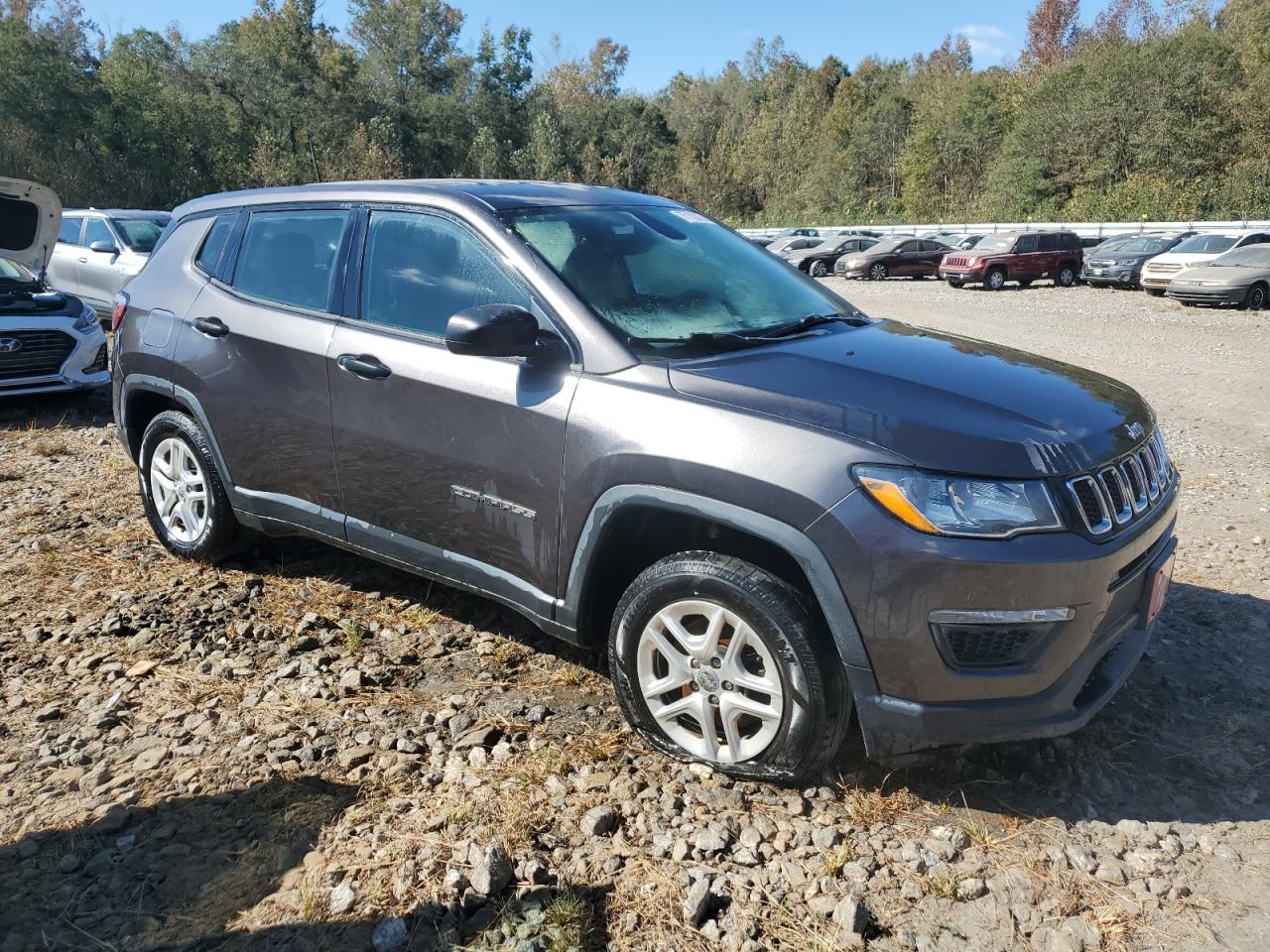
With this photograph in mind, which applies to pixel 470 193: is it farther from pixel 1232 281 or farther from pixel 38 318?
pixel 1232 281

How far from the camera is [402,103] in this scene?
2586 inches

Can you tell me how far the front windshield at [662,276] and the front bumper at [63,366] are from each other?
256 inches

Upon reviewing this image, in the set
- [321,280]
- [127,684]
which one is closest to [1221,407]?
[321,280]

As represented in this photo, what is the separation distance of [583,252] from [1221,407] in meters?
8.07

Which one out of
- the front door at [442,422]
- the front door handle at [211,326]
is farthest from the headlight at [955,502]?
the front door handle at [211,326]

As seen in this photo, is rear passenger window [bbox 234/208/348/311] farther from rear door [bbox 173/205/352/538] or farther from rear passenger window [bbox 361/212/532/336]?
rear passenger window [bbox 361/212/532/336]

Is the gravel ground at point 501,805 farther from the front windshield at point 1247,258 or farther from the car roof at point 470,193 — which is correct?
the front windshield at point 1247,258

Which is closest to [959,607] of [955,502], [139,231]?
[955,502]

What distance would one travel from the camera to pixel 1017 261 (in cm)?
2556

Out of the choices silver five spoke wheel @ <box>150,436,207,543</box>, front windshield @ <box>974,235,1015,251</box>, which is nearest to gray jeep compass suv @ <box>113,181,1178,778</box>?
silver five spoke wheel @ <box>150,436,207,543</box>

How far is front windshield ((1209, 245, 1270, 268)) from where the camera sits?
18922mm

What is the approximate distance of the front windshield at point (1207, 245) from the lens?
70.1 ft

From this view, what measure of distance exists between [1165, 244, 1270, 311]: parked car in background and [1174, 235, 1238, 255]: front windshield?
1.44m

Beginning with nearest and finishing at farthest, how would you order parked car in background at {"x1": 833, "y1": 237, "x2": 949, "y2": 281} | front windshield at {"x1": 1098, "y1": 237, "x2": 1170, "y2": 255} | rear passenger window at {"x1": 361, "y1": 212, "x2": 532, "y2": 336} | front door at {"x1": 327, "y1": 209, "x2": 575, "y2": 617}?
front door at {"x1": 327, "y1": 209, "x2": 575, "y2": 617} → rear passenger window at {"x1": 361, "y1": 212, "x2": 532, "y2": 336} → front windshield at {"x1": 1098, "y1": 237, "x2": 1170, "y2": 255} → parked car in background at {"x1": 833, "y1": 237, "x2": 949, "y2": 281}
